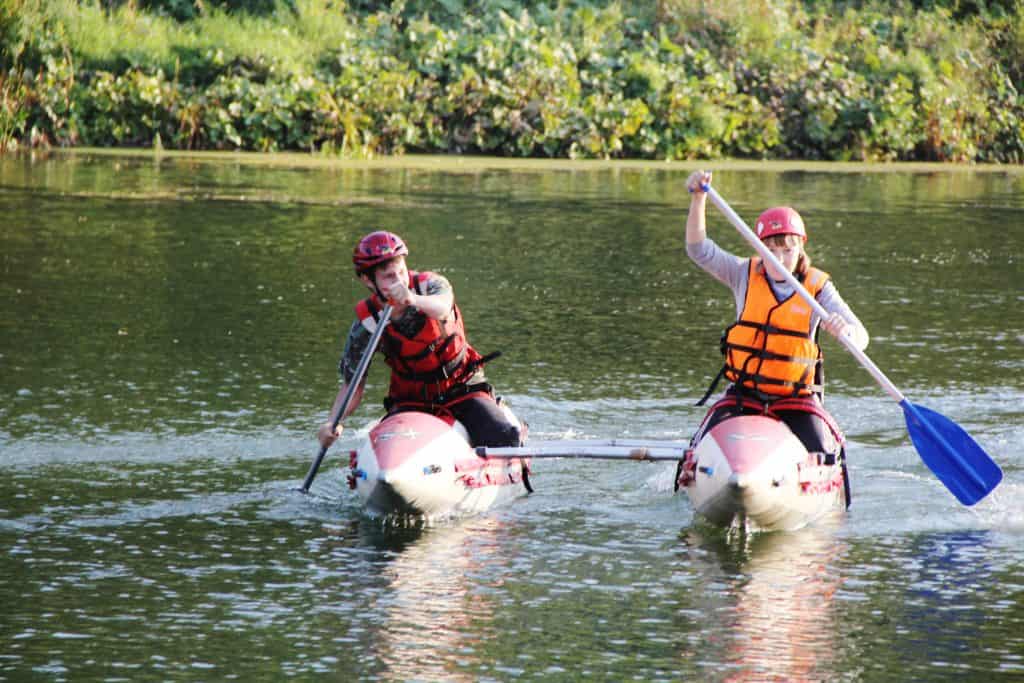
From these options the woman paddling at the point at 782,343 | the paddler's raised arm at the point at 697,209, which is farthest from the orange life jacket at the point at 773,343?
the paddler's raised arm at the point at 697,209

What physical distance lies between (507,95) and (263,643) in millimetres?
19624

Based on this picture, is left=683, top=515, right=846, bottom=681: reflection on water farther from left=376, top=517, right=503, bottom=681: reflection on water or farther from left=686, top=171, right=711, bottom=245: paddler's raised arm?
left=686, top=171, right=711, bottom=245: paddler's raised arm

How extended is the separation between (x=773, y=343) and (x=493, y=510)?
1.35 meters

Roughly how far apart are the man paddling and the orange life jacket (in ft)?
3.27

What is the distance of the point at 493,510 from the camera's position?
7508mm

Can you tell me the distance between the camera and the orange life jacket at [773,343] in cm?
729

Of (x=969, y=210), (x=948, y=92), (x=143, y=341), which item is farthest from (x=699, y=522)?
(x=948, y=92)

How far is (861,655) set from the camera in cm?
559

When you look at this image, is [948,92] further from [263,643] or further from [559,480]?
[263,643]

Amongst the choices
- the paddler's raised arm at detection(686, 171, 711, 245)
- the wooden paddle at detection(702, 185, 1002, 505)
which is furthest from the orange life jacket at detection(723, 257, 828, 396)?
the paddler's raised arm at detection(686, 171, 711, 245)

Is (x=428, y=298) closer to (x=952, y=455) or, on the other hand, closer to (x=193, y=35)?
(x=952, y=455)

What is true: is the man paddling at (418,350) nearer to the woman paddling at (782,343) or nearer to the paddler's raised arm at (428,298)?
the paddler's raised arm at (428,298)

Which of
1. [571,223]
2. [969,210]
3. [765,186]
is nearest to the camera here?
[571,223]

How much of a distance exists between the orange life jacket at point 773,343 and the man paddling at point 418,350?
998 millimetres
